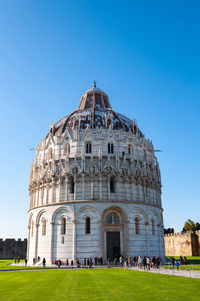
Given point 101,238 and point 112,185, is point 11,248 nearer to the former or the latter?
point 101,238

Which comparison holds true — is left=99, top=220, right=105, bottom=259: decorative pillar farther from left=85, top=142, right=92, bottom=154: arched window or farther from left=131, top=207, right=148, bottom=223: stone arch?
left=85, top=142, right=92, bottom=154: arched window

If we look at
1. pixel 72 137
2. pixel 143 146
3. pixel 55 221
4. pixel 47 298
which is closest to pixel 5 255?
pixel 55 221

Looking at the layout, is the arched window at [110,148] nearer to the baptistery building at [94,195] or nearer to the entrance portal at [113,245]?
the baptistery building at [94,195]

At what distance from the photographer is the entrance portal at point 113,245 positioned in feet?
145

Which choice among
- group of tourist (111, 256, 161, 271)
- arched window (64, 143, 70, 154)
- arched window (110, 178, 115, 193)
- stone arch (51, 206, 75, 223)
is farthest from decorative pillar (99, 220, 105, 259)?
arched window (64, 143, 70, 154)

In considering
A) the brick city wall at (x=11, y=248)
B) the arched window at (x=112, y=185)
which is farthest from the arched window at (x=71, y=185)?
the brick city wall at (x=11, y=248)

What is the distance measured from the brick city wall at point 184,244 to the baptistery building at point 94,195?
24010 millimetres

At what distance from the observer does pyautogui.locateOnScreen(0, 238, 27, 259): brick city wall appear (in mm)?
75312

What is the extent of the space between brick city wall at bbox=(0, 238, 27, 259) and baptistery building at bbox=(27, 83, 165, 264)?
27.7 metres

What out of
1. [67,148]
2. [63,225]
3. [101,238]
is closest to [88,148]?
[67,148]

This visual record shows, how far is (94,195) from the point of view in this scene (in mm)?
45906

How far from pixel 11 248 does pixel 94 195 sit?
4193 cm

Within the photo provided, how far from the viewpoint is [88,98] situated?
67125mm

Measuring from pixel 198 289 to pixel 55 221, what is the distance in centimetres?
3223
